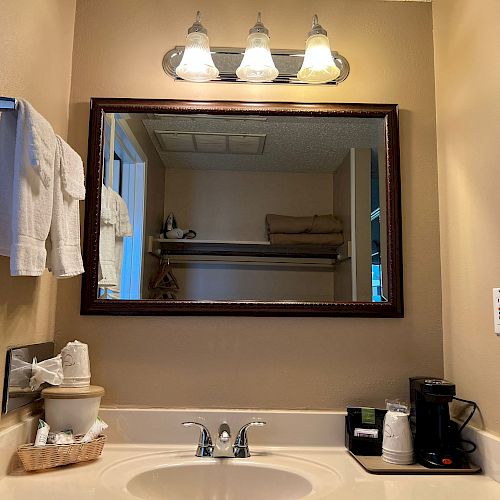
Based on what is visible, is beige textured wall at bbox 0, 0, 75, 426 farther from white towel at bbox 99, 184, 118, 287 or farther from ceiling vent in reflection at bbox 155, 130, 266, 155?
ceiling vent in reflection at bbox 155, 130, 266, 155

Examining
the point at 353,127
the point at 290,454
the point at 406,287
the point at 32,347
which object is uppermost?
the point at 353,127

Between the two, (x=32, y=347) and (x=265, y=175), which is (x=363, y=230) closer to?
(x=265, y=175)

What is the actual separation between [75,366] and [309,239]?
0.80 m

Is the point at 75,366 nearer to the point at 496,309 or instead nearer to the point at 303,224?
the point at 303,224

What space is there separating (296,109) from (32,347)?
109cm

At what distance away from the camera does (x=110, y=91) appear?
1.76 meters

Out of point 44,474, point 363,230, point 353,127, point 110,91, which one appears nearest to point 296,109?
point 353,127

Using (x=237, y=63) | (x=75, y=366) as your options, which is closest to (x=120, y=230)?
(x=75, y=366)

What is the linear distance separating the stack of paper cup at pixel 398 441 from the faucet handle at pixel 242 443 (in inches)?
13.6

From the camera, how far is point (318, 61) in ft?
5.56

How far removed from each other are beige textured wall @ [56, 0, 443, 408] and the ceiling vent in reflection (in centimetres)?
14

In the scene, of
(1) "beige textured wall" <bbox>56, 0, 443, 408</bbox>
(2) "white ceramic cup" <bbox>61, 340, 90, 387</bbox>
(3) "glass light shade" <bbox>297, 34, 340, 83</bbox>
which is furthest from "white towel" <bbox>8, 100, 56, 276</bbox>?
(3) "glass light shade" <bbox>297, 34, 340, 83</bbox>

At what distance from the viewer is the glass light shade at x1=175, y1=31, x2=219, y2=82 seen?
1.69 metres

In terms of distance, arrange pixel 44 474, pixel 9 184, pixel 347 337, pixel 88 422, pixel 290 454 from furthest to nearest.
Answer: pixel 347 337 → pixel 290 454 → pixel 88 422 → pixel 44 474 → pixel 9 184
